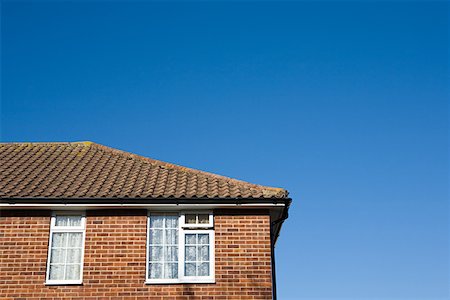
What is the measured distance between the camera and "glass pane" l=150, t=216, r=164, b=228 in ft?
49.0

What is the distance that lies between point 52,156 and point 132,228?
4834mm

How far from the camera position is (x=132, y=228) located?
14773 mm

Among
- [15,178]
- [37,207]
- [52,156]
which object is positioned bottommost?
[37,207]

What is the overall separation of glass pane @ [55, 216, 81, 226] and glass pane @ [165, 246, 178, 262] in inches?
86.9

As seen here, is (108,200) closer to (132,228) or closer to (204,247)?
(132,228)

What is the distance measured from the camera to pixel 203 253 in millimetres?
14656

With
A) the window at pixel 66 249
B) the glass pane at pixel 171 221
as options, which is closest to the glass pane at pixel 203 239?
the glass pane at pixel 171 221

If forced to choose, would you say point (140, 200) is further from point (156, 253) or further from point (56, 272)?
point (56, 272)

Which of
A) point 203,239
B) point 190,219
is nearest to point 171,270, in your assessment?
point 203,239

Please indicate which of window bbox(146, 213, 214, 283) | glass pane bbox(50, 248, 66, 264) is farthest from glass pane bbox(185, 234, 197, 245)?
glass pane bbox(50, 248, 66, 264)

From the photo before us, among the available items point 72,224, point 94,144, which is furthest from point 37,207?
point 94,144

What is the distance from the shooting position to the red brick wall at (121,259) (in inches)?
557

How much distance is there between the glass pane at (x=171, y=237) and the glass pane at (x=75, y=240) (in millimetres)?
2004

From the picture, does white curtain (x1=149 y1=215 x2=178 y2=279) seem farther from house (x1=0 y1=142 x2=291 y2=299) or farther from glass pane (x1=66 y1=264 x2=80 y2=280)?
glass pane (x1=66 y1=264 x2=80 y2=280)
